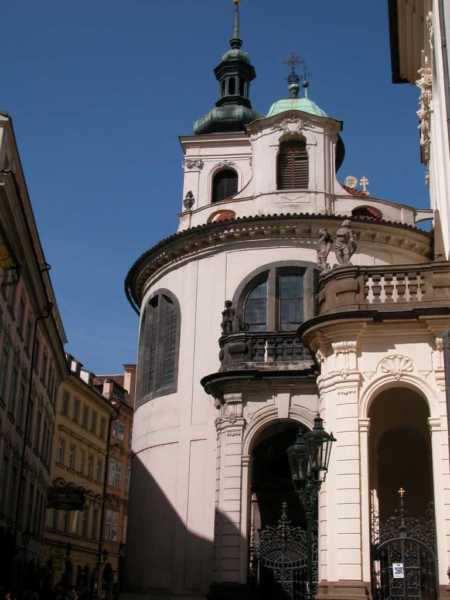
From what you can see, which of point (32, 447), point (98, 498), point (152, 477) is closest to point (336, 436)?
point (152, 477)

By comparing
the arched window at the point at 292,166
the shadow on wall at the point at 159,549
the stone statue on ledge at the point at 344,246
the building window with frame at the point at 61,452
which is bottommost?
the shadow on wall at the point at 159,549

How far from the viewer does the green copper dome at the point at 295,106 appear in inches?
1366

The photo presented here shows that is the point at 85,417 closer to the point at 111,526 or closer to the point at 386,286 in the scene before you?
the point at 111,526

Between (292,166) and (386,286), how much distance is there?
42.9ft

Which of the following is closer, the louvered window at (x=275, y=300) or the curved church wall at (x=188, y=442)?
the curved church wall at (x=188, y=442)

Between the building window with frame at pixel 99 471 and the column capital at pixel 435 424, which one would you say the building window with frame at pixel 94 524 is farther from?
the column capital at pixel 435 424

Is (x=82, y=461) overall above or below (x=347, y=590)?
above

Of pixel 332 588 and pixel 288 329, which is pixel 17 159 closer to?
pixel 288 329

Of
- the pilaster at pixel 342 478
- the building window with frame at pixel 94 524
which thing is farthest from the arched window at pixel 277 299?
the building window with frame at pixel 94 524

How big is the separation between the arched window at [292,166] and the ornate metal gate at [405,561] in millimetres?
15947

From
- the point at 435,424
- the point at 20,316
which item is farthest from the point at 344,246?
the point at 20,316

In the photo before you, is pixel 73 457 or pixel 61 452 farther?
pixel 73 457

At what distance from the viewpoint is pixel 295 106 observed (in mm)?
34906

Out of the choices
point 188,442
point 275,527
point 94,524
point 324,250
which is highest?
point 324,250
